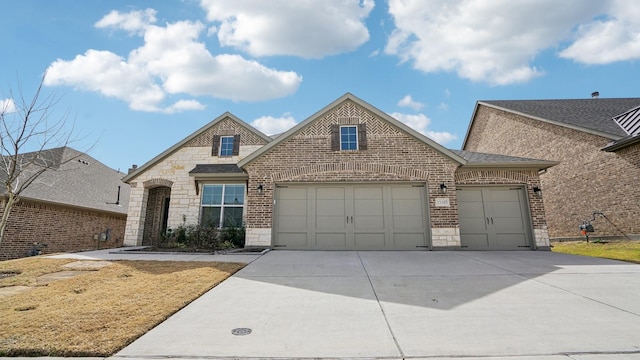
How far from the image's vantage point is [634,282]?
5.58 metres

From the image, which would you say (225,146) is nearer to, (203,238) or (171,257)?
(203,238)

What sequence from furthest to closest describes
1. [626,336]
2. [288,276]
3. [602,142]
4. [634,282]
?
[602,142], [288,276], [634,282], [626,336]

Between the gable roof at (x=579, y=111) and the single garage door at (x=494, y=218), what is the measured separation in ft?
21.9

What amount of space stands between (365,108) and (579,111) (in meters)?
14.8

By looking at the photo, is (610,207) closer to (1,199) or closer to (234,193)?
(234,193)

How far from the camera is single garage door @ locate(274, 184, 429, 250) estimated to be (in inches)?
401

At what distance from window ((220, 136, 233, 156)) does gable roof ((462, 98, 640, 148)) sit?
1712cm

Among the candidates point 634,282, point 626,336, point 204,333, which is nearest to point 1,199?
point 204,333

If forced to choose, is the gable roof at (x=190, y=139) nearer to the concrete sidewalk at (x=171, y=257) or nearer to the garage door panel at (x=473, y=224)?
the concrete sidewalk at (x=171, y=257)

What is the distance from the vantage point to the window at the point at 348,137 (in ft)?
36.0

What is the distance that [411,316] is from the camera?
3.88m

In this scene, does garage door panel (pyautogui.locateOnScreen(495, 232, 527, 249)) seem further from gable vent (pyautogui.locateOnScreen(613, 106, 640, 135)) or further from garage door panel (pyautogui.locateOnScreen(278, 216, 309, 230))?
gable vent (pyautogui.locateOnScreen(613, 106, 640, 135))

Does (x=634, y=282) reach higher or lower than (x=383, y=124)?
lower

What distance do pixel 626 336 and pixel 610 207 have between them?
13.7 meters
